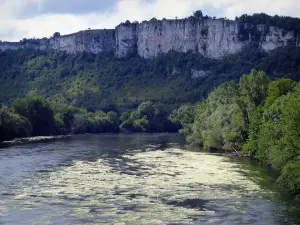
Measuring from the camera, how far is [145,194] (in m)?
49.5

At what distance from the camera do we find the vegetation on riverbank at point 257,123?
4816 centimetres

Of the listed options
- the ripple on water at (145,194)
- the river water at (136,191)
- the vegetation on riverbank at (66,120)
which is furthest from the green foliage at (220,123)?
the vegetation on riverbank at (66,120)

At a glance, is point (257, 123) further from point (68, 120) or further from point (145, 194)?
point (68, 120)

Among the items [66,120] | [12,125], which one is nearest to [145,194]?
[12,125]

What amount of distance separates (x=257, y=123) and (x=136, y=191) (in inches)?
1183

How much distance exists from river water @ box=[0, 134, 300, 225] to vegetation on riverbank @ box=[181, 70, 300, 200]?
123 inches

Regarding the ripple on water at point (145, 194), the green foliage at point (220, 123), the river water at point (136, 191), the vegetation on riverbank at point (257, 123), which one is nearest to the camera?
the river water at point (136, 191)

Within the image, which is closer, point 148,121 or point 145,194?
point 145,194

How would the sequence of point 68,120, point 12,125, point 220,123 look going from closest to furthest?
point 220,123 → point 12,125 → point 68,120

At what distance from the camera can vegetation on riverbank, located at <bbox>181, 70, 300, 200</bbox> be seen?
48156 mm

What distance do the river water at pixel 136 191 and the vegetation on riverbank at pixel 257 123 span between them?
311cm

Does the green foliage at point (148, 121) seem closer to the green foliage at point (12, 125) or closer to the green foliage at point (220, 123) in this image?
the green foliage at point (12, 125)

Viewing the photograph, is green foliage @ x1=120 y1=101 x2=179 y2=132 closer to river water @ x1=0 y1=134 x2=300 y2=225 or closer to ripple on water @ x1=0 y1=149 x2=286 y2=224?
river water @ x1=0 y1=134 x2=300 y2=225

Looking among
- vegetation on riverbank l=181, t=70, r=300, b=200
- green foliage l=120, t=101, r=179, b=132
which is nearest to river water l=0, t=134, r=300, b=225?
vegetation on riverbank l=181, t=70, r=300, b=200
